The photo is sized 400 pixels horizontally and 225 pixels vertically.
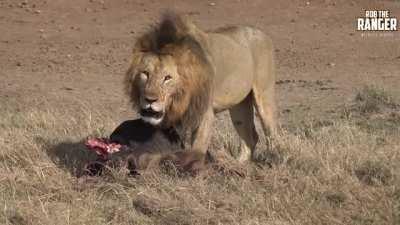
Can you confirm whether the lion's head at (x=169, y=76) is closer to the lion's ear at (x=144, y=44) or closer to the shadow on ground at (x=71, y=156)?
the lion's ear at (x=144, y=44)

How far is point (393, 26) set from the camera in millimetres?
13953

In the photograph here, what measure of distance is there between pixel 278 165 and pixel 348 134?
933 mm

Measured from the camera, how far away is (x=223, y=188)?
5.12 metres

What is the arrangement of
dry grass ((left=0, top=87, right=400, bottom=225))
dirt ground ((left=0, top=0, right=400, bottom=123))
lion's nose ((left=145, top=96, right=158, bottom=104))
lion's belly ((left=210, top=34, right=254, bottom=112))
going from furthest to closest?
dirt ground ((left=0, top=0, right=400, bottom=123))
lion's belly ((left=210, top=34, right=254, bottom=112))
lion's nose ((left=145, top=96, right=158, bottom=104))
dry grass ((left=0, top=87, right=400, bottom=225))

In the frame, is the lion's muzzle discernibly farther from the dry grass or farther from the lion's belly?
the lion's belly

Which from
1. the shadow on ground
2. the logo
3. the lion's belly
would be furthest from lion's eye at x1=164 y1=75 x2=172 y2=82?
the logo

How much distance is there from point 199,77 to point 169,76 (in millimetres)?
258

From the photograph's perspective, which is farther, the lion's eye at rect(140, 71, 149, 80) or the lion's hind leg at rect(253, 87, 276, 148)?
the lion's hind leg at rect(253, 87, 276, 148)

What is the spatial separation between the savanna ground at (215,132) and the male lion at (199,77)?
339 mm

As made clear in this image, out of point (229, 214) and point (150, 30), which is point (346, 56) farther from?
point (229, 214)

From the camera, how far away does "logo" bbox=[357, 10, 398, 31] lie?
45.8 ft

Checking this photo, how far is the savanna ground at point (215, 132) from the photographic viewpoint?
477 centimetres

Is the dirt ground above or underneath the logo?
above

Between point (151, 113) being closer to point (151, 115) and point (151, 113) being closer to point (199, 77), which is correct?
point (151, 115)
